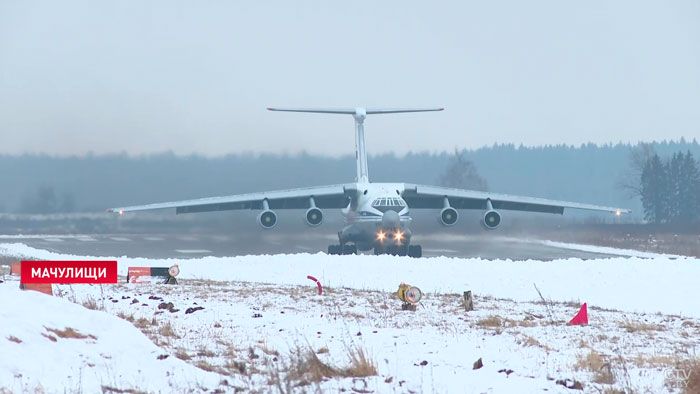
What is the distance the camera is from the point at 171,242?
152ft

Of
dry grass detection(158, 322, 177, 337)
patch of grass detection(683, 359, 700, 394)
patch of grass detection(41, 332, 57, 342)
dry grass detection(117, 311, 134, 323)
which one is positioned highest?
patch of grass detection(41, 332, 57, 342)

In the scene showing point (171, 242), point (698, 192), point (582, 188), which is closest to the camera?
point (171, 242)

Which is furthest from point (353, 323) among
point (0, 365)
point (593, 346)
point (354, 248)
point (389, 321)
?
point (354, 248)

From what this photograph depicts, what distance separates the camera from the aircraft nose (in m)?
31.8

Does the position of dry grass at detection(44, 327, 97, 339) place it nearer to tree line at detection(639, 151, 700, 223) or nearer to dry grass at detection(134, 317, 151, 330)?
dry grass at detection(134, 317, 151, 330)

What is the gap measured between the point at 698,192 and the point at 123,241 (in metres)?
57.0

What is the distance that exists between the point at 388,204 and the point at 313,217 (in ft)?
11.9

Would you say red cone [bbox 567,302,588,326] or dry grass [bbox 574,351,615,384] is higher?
red cone [bbox 567,302,588,326]

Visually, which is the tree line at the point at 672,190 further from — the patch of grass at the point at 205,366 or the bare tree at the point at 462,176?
the patch of grass at the point at 205,366

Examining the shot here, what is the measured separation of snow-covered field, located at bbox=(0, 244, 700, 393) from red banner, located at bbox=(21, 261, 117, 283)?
388mm

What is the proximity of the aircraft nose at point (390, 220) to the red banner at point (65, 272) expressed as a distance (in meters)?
13.7

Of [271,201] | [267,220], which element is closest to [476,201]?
[271,201]

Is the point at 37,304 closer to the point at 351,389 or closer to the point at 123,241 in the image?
the point at 351,389

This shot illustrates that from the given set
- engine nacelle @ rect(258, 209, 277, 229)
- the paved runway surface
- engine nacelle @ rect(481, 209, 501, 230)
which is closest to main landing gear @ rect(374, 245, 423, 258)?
engine nacelle @ rect(481, 209, 501, 230)
